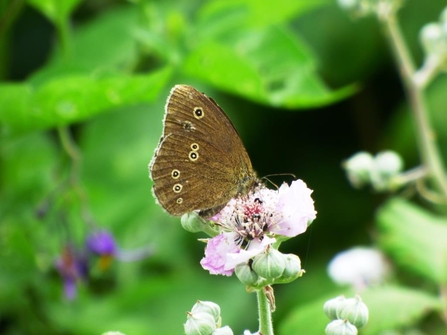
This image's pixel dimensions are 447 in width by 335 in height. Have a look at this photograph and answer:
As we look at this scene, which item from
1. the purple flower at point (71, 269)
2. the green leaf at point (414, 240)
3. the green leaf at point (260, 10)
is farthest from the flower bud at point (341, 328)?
the green leaf at point (260, 10)

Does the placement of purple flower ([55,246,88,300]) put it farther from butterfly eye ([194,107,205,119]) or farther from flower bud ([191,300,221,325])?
flower bud ([191,300,221,325])

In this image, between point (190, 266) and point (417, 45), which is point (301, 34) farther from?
point (190, 266)

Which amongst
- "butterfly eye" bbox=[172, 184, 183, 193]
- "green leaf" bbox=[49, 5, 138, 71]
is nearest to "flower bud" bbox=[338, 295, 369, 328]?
"butterfly eye" bbox=[172, 184, 183, 193]

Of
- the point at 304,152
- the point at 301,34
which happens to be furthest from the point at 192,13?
the point at 304,152

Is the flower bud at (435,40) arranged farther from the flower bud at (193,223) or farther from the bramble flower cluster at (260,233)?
the flower bud at (193,223)

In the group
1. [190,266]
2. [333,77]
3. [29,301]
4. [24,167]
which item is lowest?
[29,301]

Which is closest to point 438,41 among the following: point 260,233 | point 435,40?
point 435,40

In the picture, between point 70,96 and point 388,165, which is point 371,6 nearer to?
point 388,165
